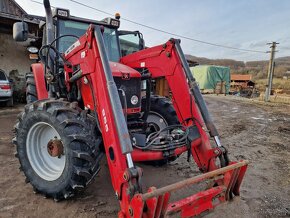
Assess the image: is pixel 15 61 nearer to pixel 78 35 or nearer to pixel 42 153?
pixel 78 35

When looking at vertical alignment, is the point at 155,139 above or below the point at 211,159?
above

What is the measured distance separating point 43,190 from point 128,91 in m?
1.56

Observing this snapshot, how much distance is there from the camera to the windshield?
4172mm

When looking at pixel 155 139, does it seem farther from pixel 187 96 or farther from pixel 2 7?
pixel 2 7

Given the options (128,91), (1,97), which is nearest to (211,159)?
(128,91)

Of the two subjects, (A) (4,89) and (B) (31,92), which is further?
(A) (4,89)

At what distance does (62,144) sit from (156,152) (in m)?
1.10

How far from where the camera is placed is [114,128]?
2.44 meters

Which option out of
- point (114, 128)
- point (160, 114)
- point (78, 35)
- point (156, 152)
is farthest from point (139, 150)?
point (78, 35)

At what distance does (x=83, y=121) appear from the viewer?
112 inches

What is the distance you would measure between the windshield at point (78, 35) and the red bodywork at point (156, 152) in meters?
0.64

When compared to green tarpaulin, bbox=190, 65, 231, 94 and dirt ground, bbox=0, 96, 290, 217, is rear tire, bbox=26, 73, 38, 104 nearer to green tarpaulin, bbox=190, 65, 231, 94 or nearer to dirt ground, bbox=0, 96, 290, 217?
dirt ground, bbox=0, 96, 290, 217

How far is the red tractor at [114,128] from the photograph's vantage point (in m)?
2.33

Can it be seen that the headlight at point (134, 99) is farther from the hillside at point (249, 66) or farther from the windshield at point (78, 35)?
the hillside at point (249, 66)
